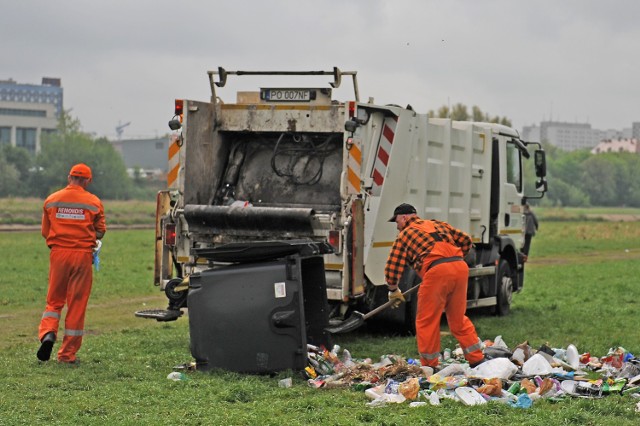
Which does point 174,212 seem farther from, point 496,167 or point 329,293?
point 496,167

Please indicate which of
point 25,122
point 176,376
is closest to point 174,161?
point 176,376

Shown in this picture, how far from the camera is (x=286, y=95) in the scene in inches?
508

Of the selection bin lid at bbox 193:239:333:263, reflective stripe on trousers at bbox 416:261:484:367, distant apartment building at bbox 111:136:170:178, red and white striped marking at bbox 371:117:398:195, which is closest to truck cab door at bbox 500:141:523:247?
red and white striped marking at bbox 371:117:398:195

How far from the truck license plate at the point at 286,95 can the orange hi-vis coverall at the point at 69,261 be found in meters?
2.89

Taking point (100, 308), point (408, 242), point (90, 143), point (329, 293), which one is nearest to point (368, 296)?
point (329, 293)

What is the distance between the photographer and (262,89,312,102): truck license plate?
12828 mm

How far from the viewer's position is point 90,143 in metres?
94.9

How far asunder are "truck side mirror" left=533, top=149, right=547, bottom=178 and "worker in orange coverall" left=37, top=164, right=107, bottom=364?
7.90m

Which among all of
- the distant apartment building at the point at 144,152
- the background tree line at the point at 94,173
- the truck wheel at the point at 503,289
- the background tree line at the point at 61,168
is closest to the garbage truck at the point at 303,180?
the truck wheel at the point at 503,289

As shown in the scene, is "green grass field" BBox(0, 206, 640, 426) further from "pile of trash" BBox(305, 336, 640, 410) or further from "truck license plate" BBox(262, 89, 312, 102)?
"truck license plate" BBox(262, 89, 312, 102)

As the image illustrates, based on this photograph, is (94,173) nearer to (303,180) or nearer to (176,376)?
(303,180)

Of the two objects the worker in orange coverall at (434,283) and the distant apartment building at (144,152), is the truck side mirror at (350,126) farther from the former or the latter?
the distant apartment building at (144,152)

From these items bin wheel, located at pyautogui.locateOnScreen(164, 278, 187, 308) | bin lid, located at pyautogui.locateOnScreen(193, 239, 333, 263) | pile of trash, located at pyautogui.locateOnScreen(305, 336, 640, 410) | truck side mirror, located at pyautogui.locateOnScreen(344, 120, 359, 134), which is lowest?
pile of trash, located at pyautogui.locateOnScreen(305, 336, 640, 410)

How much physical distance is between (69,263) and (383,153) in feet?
12.4
